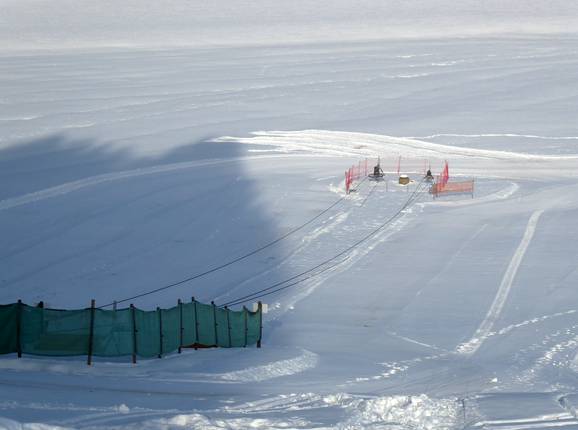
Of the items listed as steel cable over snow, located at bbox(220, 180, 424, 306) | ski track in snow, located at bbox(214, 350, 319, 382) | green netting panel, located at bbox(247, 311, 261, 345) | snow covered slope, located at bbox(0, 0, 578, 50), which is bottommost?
ski track in snow, located at bbox(214, 350, 319, 382)

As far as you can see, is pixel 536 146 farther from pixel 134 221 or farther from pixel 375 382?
pixel 375 382

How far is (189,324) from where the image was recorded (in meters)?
11.9

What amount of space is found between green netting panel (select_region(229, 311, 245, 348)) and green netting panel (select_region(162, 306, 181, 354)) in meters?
0.91

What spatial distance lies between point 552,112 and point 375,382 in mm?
22262

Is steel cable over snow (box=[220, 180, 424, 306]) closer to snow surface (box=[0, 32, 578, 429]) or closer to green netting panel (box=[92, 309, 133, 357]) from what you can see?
snow surface (box=[0, 32, 578, 429])

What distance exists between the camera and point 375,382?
11.0 meters

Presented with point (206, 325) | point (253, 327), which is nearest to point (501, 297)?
point (253, 327)

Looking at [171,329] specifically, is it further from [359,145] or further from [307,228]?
[359,145]

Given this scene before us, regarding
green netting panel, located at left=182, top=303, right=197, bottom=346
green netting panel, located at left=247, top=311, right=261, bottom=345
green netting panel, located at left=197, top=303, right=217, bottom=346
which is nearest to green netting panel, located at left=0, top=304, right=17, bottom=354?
green netting panel, located at left=182, top=303, right=197, bottom=346

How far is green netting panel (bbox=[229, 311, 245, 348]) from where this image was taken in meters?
12.5

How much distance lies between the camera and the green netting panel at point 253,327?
12.7m

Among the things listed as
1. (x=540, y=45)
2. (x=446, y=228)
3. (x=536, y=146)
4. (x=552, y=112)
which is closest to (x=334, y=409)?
(x=446, y=228)

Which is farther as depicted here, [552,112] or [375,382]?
[552,112]

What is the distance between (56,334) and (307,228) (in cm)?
901
